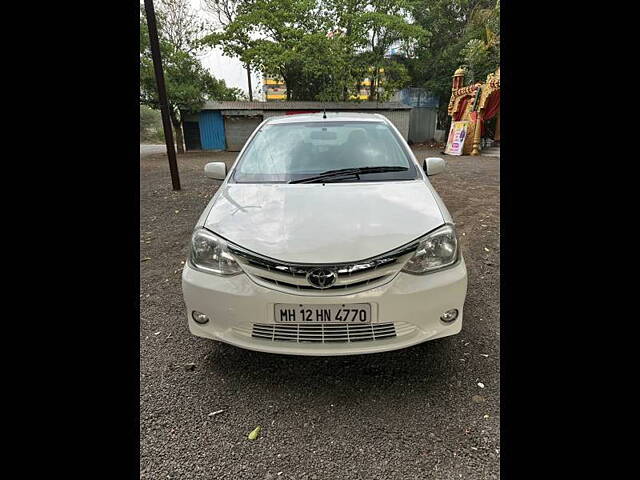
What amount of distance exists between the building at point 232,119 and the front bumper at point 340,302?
55.8 feet

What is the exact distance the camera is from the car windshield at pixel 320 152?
8.41 feet

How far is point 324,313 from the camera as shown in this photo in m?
1.72

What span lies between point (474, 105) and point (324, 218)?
1411cm

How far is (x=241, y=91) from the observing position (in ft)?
64.7

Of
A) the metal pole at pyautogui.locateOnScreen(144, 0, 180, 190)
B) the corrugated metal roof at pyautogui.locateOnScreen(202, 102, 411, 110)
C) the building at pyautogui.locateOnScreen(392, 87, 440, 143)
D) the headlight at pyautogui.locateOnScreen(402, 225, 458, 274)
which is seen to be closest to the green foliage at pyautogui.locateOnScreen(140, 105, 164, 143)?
the corrugated metal roof at pyautogui.locateOnScreen(202, 102, 411, 110)

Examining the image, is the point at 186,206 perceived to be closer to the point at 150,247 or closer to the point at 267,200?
the point at 150,247

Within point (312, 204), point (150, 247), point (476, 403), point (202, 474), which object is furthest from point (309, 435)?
point (150, 247)

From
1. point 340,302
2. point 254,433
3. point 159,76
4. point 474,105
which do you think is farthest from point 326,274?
point 474,105

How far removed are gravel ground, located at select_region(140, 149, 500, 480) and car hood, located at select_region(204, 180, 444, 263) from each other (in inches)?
30.7

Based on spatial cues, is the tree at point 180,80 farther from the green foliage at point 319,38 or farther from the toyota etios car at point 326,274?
the toyota etios car at point 326,274

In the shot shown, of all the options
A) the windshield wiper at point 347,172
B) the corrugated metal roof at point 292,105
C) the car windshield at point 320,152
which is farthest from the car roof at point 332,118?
the corrugated metal roof at point 292,105

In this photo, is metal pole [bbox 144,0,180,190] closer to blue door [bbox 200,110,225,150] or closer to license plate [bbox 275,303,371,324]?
license plate [bbox 275,303,371,324]

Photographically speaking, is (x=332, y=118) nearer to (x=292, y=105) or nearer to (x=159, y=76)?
(x=159, y=76)
